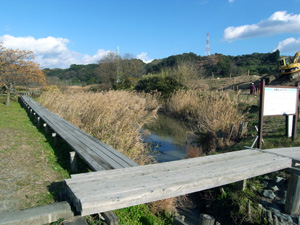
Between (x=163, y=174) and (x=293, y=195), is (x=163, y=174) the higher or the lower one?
the higher one

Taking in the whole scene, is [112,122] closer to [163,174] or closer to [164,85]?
[163,174]

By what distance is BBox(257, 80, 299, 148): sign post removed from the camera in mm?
5488

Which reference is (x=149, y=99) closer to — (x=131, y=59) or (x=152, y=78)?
(x=152, y=78)

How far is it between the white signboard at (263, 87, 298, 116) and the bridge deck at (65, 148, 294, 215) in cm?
192

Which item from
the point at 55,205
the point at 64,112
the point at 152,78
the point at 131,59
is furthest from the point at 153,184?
the point at 131,59

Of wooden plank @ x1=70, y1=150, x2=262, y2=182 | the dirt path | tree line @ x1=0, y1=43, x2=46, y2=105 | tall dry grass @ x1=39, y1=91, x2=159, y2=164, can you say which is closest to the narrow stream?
tall dry grass @ x1=39, y1=91, x2=159, y2=164

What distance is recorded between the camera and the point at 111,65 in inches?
1336

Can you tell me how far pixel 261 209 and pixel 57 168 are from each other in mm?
3514

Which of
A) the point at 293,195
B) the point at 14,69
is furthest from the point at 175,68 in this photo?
the point at 293,195

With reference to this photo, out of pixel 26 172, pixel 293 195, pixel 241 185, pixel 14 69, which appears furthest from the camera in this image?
pixel 14 69

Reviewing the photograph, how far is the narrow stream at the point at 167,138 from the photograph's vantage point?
305 inches

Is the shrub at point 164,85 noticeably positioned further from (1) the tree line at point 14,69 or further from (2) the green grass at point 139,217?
(2) the green grass at point 139,217

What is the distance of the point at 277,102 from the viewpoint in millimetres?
A: 5789

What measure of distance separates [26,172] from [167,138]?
275 inches
